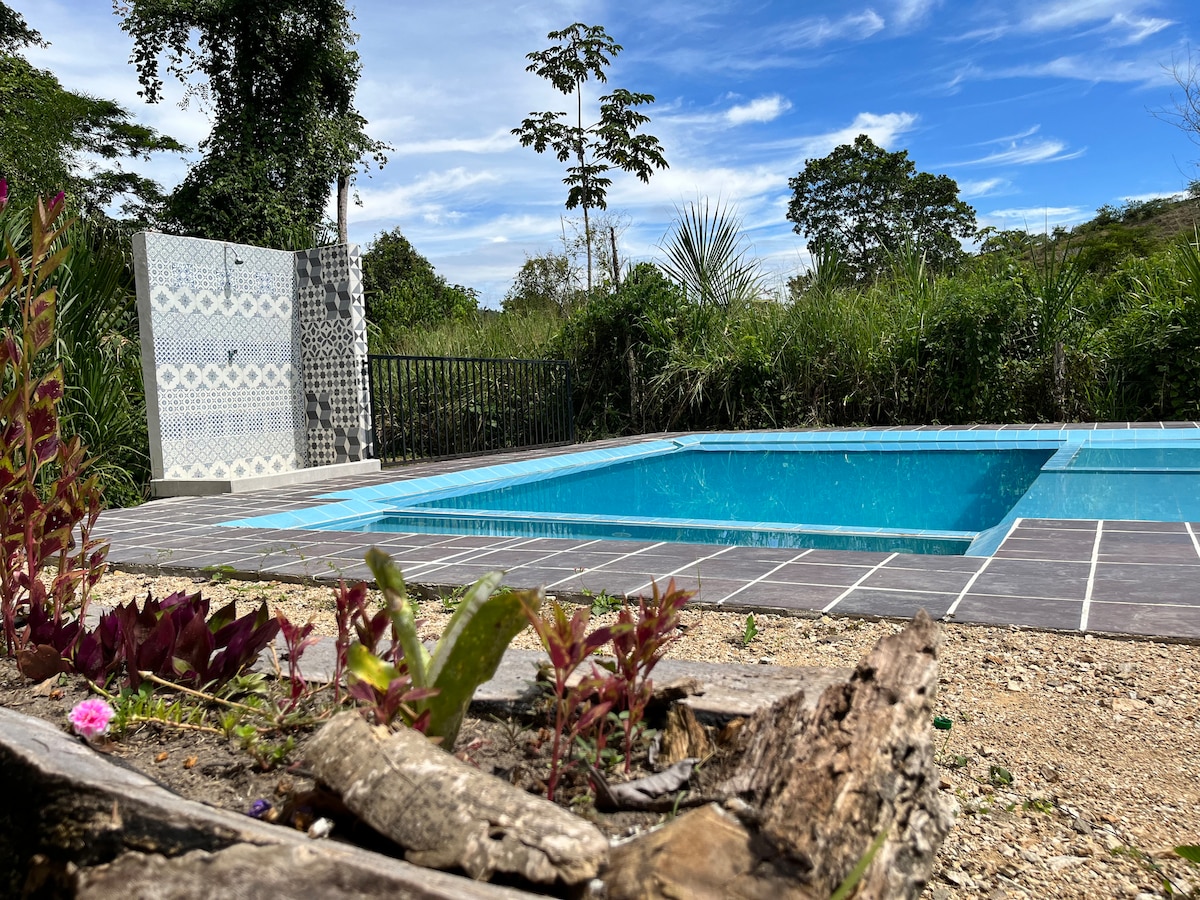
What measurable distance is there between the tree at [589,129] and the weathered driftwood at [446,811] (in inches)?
578

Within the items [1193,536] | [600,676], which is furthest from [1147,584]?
[600,676]

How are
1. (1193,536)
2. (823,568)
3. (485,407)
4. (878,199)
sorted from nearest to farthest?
(823,568) < (1193,536) < (485,407) < (878,199)

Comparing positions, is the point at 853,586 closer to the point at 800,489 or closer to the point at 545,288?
the point at 800,489

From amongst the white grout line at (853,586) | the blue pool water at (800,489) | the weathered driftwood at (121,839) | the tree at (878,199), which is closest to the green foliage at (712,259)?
the blue pool water at (800,489)

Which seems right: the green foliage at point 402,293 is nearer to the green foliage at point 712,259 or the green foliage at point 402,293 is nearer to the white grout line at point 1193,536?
the green foliage at point 712,259

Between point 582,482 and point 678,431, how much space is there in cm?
336

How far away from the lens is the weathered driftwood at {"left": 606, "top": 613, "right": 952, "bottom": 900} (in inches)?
35.9

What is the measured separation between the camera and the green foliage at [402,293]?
44.1ft

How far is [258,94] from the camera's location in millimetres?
15875

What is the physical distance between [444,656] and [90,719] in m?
0.63

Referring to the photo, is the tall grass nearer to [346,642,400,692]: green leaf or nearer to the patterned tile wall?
the patterned tile wall

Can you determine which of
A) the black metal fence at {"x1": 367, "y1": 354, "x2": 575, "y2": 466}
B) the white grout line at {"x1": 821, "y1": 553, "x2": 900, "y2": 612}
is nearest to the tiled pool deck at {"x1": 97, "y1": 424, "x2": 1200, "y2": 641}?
the white grout line at {"x1": 821, "y1": 553, "x2": 900, "y2": 612}

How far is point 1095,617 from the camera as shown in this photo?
2602mm

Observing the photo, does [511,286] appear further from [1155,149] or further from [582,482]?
[1155,149]
